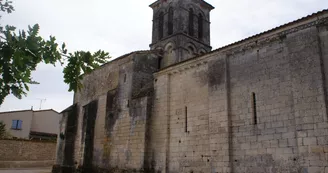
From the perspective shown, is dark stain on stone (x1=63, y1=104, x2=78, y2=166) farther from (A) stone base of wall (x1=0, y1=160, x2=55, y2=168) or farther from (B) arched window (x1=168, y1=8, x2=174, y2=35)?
(B) arched window (x1=168, y1=8, x2=174, y2=35)

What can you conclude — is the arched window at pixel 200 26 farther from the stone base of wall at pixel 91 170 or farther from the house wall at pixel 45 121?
the house wall at pixel 45 121

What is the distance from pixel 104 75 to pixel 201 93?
25.0ft

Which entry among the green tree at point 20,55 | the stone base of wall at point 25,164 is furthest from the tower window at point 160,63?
the stone base of wall at point 25,164

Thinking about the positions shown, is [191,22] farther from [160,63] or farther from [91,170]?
[91,170]

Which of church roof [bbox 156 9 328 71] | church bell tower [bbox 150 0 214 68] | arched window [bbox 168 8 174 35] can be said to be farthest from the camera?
arched window [bbox 168 8 174 35]

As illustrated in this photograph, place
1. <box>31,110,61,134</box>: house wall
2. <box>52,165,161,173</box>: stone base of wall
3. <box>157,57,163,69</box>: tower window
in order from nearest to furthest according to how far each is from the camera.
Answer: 1. <box>52,165,161,173</box>: stone base of wall
2. <box>157,57,163,69</box>: tower window
3. <box>31,110,61,134</box>: house wall

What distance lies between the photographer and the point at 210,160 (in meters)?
10.6

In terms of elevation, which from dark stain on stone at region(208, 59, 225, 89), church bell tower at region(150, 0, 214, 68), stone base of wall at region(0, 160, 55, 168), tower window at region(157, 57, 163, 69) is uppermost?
church bell tower at region(150, 0, 214, 68)

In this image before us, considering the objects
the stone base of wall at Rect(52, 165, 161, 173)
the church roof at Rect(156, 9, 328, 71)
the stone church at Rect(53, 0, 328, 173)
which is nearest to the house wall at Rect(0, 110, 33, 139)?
the stone base of wall at Rect(52, 165, 161, 173)

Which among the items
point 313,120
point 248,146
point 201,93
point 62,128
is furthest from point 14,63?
point 62,128

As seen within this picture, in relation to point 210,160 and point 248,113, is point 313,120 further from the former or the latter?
point 210,160

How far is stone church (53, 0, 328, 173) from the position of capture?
8.60 m

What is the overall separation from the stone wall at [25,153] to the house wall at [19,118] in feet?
23.1

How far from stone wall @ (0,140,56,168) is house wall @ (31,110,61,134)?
8217mm
